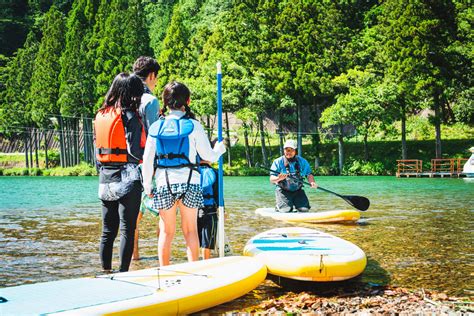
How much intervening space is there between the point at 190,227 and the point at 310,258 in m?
1.11

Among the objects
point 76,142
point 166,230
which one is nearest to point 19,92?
point 76,142

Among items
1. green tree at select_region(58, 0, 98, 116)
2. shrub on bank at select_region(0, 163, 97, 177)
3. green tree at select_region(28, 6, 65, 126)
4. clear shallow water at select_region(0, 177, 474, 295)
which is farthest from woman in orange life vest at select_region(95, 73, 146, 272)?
green tree at select_region(28, 6, 65, 126)

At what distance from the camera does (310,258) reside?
4.96 metres

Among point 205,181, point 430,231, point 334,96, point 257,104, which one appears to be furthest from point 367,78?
point 205,181

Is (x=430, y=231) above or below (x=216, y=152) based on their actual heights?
below

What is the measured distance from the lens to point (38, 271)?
5754 millimetres

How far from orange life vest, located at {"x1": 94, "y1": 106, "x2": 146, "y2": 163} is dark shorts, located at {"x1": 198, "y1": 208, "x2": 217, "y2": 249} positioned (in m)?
1.32

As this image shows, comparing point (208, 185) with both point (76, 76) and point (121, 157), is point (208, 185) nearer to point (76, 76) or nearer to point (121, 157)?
point (121, 157)

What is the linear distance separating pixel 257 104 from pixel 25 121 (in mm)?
25158

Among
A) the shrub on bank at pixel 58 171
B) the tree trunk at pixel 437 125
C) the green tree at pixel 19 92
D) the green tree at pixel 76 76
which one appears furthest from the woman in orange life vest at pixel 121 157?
the green tree at pixel 19 92

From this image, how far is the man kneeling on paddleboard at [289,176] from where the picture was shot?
9.40 meters

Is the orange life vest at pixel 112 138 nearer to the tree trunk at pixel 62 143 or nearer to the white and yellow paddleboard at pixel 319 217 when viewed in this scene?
the white and yellow paddleboard at pixel 319 217

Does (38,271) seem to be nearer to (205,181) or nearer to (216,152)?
(205,181)

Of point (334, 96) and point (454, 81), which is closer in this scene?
point (454, 81)
